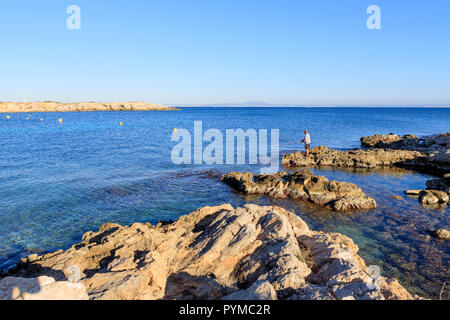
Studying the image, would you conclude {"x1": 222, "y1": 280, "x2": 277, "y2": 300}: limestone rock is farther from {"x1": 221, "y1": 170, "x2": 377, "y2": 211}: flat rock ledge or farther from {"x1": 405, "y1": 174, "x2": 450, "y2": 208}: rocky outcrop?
{"x1": 405, "y1": 174, "x2": 450, "y2": 208}: rocky outcrop

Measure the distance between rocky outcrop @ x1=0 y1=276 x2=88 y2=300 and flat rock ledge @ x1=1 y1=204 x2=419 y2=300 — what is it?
1.31m

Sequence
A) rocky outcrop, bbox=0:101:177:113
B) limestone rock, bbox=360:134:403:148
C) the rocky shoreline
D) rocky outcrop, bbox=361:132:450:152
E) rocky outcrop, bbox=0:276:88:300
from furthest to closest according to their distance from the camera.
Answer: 1. rocky outcrop, bbox=0:101:177:113
2. limestone rock, bbox=360:134:403:148
3. rocky outcrop, bbox=361:132:450:152
4. the rocky shoreline
5. rocky outcrop, bbox=0:276:88:300

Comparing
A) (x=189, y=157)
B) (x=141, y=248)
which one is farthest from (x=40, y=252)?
(x=189, y=157)

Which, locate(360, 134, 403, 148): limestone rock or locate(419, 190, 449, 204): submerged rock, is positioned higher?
locate(360, 134, 403, 148): limestone rock

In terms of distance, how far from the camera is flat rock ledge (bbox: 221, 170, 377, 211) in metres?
17.2

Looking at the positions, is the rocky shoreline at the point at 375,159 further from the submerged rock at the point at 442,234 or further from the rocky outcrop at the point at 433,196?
the submerged rock at the point at 442,234

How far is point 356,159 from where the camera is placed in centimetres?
2850

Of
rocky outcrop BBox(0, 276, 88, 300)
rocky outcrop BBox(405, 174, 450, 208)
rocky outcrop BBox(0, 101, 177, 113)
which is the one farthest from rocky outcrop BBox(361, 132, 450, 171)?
rocky outcrop BBox(0, 101, 177, 113)

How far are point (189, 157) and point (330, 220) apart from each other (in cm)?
2026

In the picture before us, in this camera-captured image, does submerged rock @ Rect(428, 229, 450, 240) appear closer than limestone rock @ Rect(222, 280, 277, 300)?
No

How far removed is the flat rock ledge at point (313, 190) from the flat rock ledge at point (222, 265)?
768 cm

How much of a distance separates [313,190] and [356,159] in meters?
12.7
